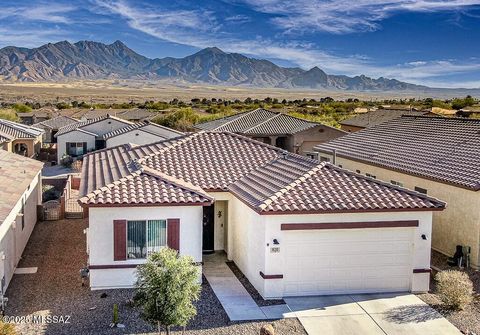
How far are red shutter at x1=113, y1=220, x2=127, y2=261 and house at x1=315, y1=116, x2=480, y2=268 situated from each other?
11.5 meters

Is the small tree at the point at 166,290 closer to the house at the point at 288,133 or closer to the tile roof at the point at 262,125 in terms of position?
the tile roof at the point at 262,125

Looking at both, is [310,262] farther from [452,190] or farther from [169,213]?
[452,190]

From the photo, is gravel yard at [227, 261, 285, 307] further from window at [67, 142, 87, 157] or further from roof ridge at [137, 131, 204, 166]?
window at [67, 142, 87, 157]

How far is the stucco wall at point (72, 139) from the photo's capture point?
54.9 meters

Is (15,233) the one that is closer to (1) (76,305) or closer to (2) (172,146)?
(1) (76,305)

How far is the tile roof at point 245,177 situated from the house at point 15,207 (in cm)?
225

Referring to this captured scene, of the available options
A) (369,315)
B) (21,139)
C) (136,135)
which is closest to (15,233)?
(369,315)

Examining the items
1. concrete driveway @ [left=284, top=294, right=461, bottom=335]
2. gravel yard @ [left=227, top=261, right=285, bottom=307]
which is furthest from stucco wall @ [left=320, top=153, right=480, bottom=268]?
gravel yard @ [left=227, top=261, right=285, bottom=307]

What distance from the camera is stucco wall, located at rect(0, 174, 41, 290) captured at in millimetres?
17234

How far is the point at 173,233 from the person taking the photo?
17969 mm

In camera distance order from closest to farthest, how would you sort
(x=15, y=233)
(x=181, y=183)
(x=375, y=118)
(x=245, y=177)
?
(x=181, y=183)
(x=15, y=233)
(x=245, y=177)
(x=375, y=118)

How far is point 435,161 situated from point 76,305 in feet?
49.6

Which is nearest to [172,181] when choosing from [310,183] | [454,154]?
[310,183]

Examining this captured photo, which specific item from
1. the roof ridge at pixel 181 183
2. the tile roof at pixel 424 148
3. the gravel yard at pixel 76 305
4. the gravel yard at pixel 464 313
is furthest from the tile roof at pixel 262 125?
the gravel yard at pixel 464 313
